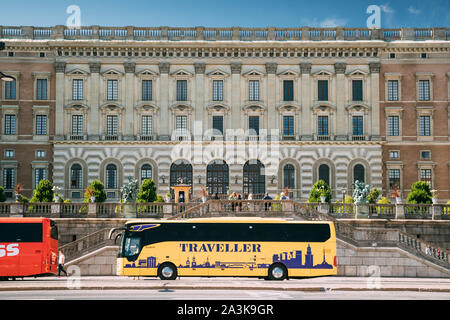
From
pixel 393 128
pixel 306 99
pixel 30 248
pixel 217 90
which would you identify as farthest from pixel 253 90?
pixel 30 248

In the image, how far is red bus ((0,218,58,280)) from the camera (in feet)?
96.3

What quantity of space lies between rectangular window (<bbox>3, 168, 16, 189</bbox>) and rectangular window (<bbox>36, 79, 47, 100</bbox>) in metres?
7.95

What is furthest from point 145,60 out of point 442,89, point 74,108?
point 442,89

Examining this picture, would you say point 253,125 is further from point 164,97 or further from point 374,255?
point 374,255

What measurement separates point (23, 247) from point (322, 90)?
39097 mm

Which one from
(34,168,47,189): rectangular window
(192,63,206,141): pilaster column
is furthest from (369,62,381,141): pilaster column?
(34,168,47,189): rectangular window

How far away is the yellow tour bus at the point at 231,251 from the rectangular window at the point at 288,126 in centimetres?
3170

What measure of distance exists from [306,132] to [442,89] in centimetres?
1469

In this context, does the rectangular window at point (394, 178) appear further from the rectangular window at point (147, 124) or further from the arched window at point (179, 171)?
the rectangular window at point (147, 124)

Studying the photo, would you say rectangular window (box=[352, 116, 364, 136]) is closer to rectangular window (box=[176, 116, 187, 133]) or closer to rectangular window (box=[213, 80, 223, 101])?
rectangular window (box=[213, 80, 223, 101])

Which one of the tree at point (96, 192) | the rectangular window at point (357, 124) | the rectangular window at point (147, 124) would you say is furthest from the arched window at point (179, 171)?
the rectangular window at point (357, 124)

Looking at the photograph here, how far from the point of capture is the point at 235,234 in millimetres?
29453
